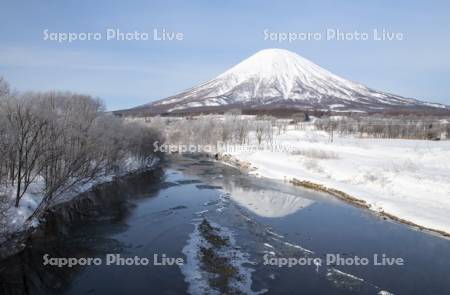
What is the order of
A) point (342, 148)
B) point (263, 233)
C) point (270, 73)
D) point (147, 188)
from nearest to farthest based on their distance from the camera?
1. point (263, 233)
2. point (147, 188)
3. point (342, 148)
4. point (270, 73)

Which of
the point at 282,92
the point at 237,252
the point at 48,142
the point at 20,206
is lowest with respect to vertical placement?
the point at 237,252

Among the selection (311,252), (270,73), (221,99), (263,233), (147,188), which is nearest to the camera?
(311,252)

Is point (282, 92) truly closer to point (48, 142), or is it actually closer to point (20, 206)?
point (48, 142)

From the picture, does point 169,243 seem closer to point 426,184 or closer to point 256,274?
point 256,274

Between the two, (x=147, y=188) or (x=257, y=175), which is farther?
(x=257, y=175)

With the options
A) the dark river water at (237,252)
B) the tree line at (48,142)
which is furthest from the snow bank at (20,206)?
the dark river water at (237,252)

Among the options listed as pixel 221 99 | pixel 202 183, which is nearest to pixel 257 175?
pixel 202 183

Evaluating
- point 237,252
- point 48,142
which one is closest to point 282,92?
point 48,142

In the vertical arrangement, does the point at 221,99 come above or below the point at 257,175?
above
